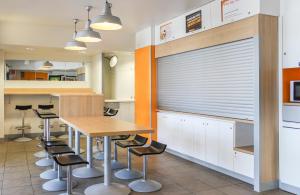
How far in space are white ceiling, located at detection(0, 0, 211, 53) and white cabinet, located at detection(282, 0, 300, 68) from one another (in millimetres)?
1403

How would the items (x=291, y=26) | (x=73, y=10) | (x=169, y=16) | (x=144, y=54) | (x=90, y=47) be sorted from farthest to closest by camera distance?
1. (x=90, y=47)
2. (x=144, y=54)
3. (x=169, y=16)
4. (x=73, y=10)
5. (x=291, y=26)

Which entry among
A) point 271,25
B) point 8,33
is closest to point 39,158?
point 8,33

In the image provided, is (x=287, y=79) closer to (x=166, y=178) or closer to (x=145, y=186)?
(x=166, y=178)

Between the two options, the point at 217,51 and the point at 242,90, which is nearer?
the point at 242,90

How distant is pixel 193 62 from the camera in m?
5.33

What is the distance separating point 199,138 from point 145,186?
4.90 feet

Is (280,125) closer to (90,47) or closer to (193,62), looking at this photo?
(193,62)

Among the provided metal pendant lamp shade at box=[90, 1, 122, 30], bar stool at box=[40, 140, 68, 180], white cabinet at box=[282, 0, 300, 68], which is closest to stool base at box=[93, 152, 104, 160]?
bar stool at box=[40, 140, 68, 180]

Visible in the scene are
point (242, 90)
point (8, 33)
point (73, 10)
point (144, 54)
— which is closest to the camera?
point (242, 90)

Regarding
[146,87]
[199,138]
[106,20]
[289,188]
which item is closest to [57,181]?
[106,20]

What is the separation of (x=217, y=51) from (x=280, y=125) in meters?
1.54

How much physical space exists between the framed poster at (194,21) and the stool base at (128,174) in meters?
2.64

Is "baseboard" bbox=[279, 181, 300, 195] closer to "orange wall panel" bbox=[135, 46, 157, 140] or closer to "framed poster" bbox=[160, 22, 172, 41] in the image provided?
"orange wall panel" bbox=[135, 46, 157, 140]

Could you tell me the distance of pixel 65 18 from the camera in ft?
19.1
